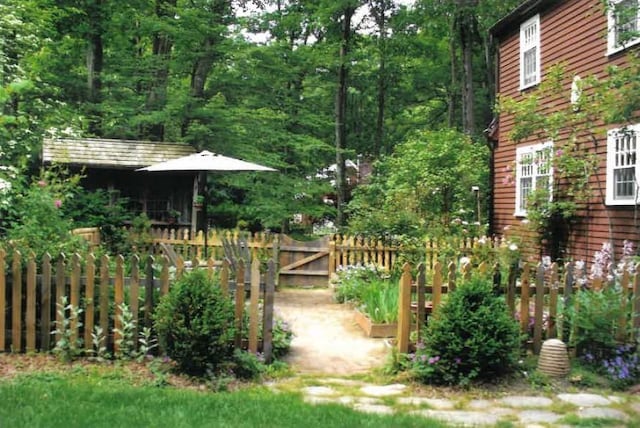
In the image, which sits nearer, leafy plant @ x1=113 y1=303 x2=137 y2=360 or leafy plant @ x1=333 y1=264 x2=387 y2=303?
leafy plant @ x1=113 y1=303 x2=137 y2=360

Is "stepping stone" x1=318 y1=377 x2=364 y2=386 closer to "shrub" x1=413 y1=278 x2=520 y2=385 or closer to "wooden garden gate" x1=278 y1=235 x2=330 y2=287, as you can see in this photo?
"shrub" x1=413 y1=278 x2=520 y2=385

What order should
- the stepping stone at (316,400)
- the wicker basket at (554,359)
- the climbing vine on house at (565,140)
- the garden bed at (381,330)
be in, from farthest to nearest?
the climbing vine on house at (565,140), the garden bed at (381,330), the wicker basket at (554,359), the stepping stone at (316,400)

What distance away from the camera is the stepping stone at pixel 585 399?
16.2 feet

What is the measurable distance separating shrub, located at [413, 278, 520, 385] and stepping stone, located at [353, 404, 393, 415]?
0.77 metres

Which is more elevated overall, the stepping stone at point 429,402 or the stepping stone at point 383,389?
the stepping stone at point 383,389

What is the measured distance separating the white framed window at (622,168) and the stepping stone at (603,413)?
6.57m

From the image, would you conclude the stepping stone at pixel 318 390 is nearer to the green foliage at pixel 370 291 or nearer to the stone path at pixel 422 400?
the stone path at pixel 422 400

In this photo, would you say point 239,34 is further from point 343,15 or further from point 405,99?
point 405,99

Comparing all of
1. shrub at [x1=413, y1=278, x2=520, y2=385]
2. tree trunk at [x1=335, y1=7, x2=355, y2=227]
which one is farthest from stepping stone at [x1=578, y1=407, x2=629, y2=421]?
tree trunk at [x1=335, y1=7, x2=355, y2=227]

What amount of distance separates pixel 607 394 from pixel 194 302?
367 centimetres

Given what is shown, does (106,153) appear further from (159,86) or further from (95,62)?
(95,62)

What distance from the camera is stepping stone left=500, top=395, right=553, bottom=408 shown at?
491 cm

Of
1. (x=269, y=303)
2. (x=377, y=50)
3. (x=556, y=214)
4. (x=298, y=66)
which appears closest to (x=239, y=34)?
(x=298, y=66)

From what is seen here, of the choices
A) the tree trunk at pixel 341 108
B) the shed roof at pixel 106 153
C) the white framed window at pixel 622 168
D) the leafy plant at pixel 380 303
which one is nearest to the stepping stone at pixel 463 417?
the leafy plant at pixel 380 303
